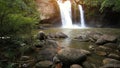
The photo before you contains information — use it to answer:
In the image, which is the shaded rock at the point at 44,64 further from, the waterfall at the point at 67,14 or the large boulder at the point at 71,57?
the waterfall at the point at 67,14

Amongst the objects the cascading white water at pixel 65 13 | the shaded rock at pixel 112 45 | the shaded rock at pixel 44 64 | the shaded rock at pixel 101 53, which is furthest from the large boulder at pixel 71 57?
the cascading white water at pixel 65 13

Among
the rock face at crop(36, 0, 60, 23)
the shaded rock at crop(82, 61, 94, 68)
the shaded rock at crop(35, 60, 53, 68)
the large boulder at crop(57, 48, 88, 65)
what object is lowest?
the shaded rock at crop(82, 61, 94, 68)

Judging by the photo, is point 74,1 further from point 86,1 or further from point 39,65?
point 39,65

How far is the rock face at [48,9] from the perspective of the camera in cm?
2189

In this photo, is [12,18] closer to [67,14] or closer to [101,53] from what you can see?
[101,53]

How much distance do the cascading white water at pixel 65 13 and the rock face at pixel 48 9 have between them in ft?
2.38

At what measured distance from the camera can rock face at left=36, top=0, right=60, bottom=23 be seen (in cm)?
2189

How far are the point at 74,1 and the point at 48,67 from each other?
18488 mm

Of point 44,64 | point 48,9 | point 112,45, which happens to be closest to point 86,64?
point 44,64

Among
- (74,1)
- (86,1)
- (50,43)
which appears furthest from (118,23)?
(50,43)

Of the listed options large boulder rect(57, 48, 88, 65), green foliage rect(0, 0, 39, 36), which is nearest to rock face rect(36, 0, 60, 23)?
green foliage rect(0, 0, 39, 36)

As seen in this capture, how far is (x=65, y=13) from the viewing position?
23922 millimetres

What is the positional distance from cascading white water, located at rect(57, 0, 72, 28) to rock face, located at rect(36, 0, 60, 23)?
73 centimetres

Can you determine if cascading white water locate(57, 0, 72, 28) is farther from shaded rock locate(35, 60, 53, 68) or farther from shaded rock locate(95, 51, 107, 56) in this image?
shaded rock locate(35, 60, 53, 68)
